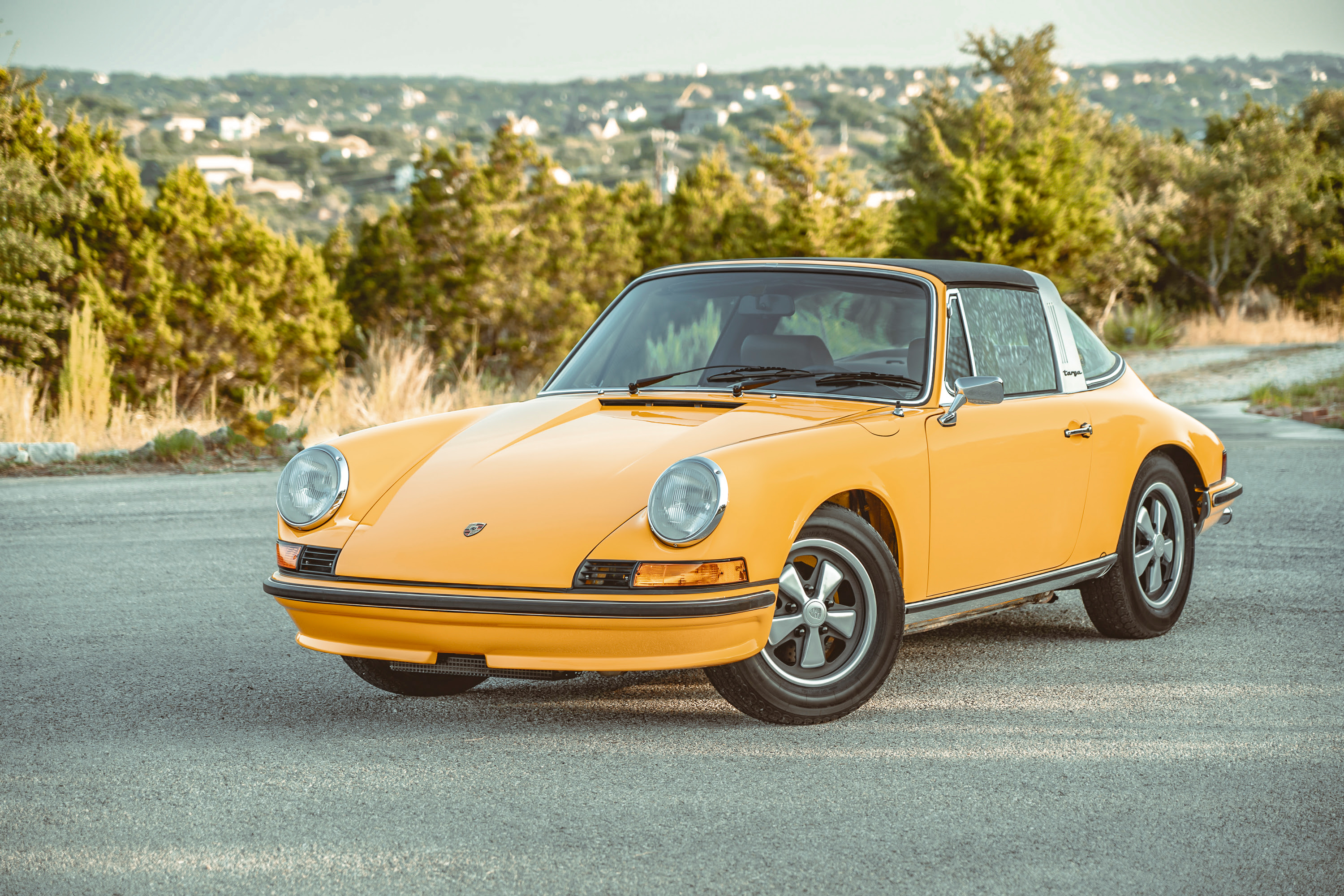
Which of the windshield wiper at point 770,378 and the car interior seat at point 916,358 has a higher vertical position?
the car interior seat at point 916,358

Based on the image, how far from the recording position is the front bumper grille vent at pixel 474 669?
4.08 m

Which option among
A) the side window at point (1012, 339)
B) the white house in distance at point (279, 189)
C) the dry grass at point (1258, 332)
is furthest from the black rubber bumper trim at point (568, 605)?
the white house in distance at point (279, 189)

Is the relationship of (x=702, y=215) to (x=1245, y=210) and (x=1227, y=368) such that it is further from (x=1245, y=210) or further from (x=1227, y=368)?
(x=1227, y=368)

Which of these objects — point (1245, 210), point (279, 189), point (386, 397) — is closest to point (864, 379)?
point (386, 397)

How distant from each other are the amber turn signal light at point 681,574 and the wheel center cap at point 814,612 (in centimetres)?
39

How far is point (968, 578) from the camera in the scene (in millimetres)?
4910

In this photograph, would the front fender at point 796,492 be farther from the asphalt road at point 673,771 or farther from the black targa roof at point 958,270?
the black targa roof at point 958,270

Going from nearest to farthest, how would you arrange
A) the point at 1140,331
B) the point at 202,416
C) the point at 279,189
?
the point at 202,416 < the point at 1140,331 < the point at 279,189

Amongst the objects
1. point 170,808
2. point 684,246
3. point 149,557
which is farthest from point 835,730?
point 684,246

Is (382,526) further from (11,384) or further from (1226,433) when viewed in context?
(1226,433)

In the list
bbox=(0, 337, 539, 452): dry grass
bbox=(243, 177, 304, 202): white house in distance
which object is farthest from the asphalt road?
bbox=(243, 177, 304, 202): white house in distance

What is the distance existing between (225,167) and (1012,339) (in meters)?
146

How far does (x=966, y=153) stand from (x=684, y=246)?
457 inches

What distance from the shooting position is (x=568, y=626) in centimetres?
397
